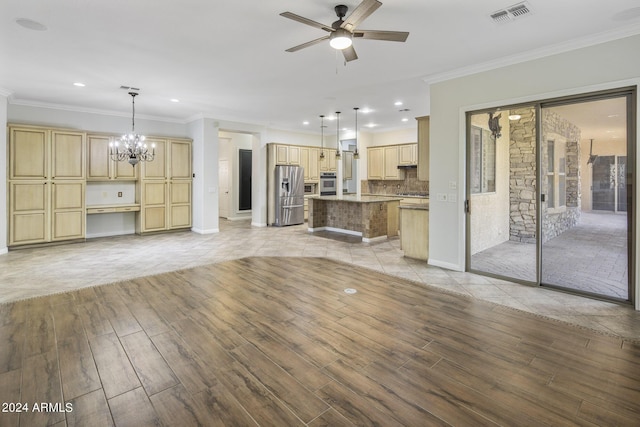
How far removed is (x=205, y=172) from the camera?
25.4 feet

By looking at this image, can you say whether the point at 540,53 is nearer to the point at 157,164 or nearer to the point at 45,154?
the point at 157,164

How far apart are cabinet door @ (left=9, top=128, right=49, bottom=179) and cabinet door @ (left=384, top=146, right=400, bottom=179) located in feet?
26.2

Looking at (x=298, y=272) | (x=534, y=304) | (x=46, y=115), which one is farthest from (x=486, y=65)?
(x=46, y=115)

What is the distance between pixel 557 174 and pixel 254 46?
4.46 m

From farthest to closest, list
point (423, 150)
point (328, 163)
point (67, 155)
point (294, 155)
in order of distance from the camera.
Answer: point (328, 163) → point (294, 155) → point (67, 155) → point (423, 150)

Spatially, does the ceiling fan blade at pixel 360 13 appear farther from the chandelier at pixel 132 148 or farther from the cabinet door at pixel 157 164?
the cabinet door at pixel 157 164

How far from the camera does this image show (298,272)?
469 cm

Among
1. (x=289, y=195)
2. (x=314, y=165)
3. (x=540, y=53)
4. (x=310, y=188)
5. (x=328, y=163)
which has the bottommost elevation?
(x=289, y=195)

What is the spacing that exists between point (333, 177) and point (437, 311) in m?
7.64

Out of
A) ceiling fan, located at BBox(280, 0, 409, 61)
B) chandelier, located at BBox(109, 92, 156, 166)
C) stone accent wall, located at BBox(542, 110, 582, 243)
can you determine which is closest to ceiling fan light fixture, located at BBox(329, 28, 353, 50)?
ceiling fan, located at BBox(280, 0, 409, 61)

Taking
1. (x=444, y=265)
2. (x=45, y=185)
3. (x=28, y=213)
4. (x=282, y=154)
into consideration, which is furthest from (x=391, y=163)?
(x=28, y=213)

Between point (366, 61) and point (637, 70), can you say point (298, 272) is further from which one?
point (637, 70)

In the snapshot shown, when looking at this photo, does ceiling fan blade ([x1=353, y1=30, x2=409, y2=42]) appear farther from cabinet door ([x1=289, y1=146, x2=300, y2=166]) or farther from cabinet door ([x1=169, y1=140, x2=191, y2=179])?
→ cabinet door ([x1=289, y1=146, x2=300, y2=166])

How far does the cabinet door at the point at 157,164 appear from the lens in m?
7.39
